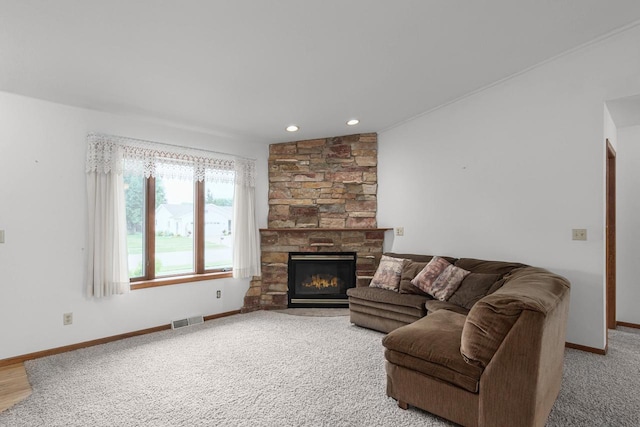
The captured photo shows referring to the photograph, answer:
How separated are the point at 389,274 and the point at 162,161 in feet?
10.0

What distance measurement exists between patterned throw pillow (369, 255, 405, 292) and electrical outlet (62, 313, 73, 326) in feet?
10.7

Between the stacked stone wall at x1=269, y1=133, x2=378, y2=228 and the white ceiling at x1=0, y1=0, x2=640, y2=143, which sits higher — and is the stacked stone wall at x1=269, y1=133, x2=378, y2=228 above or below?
below

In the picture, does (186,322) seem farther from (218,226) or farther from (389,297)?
(389,297)

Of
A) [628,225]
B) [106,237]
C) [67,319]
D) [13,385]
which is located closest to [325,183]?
[106,237]

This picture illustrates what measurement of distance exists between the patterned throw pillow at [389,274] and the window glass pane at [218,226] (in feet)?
7.02

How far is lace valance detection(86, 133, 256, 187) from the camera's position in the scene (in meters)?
3.62

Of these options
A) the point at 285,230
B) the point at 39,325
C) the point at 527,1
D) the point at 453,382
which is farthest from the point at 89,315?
the point at 527,1

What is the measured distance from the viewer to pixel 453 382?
1.98m

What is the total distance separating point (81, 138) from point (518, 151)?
4.54 metres

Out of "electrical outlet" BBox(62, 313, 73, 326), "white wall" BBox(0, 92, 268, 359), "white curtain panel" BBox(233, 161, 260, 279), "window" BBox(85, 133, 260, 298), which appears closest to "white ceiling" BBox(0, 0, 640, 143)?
"white wall" BBox(0, 92, 268, 359)

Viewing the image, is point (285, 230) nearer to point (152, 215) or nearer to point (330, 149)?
point (330, 149)

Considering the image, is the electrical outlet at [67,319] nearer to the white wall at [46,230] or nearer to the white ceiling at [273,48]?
the white wall at [46,230]

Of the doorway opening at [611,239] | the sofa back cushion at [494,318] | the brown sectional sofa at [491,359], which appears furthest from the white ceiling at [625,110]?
the sofa back cushion at [494,318]

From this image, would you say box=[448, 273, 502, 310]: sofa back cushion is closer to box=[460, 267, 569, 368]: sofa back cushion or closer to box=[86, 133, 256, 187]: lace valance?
box=[460, 267, 569, 368]: sofa back cushion
